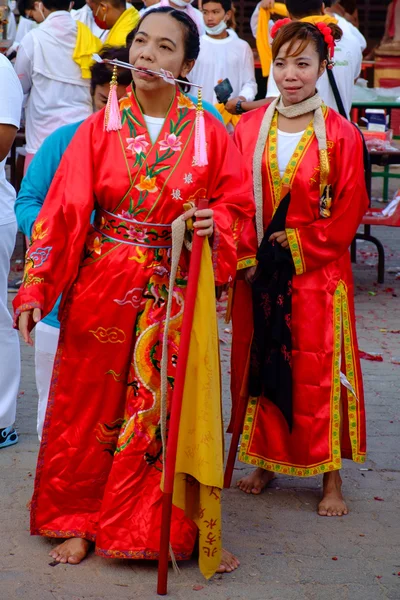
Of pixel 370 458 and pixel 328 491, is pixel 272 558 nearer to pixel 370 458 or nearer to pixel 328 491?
pixel 328 491

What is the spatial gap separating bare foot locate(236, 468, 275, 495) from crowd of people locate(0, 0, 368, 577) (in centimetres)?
14

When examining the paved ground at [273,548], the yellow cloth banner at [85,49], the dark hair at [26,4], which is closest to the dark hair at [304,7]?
the yellow cloth banner at [85,49]

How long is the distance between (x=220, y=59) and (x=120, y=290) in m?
5.65

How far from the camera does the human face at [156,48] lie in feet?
Result: 10.6

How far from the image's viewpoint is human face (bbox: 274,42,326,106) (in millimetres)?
3855

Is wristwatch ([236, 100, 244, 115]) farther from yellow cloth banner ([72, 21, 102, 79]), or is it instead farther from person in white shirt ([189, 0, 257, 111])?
person in white shirt ([189, 0, 257, 111])

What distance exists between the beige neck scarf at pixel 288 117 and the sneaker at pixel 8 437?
1.50 m

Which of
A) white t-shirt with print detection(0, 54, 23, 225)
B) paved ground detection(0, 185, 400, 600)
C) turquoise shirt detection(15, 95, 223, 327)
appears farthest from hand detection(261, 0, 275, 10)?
turquoise shirt detection(15, 95, 223, 327)

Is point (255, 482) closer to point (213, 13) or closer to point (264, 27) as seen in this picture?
point (213, 13)

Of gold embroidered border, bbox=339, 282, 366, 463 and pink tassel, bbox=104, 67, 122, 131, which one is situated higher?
pink tassel, bbox=104, 67, 122, 131

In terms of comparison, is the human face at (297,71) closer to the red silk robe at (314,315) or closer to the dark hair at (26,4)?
the red silk robe at (314,315)

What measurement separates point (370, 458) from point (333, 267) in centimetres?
106

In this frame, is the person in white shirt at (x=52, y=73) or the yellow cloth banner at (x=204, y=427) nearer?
the yellow cloth banner at (x=204, y=427)

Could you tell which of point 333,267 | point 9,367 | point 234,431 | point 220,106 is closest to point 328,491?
point 234,431
